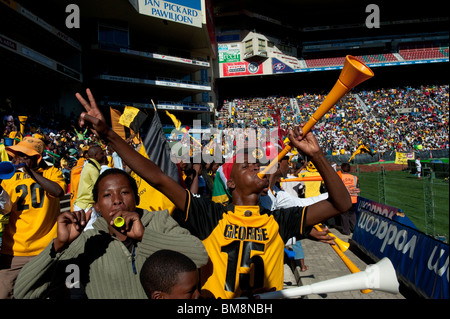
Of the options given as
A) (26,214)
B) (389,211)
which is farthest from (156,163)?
(389,211)

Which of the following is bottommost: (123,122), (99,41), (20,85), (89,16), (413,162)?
(413,162)

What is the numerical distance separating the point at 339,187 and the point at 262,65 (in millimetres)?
42942

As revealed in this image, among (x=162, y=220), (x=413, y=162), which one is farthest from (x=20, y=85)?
(x=413, y=162)

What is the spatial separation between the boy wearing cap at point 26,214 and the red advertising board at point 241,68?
41338mm

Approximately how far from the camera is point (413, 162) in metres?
19.5

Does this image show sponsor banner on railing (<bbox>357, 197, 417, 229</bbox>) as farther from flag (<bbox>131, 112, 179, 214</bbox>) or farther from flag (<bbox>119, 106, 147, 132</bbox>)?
flag (<bbox>119, 106, 147, 132</bbox>)

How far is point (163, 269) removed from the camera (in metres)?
1.70

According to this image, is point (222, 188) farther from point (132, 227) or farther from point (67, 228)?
point (67, 228)

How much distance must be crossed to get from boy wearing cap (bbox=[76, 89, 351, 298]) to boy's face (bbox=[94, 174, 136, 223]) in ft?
0.54

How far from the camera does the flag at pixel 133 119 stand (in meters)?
4.03

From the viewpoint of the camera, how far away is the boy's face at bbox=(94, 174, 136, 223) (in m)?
2.11

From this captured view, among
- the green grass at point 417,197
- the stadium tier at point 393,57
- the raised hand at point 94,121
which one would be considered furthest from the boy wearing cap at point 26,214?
the stadium tier at point 393,57

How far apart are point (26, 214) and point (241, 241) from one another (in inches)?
94.3
